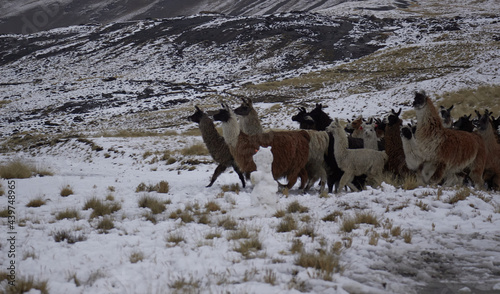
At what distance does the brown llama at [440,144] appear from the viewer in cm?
582

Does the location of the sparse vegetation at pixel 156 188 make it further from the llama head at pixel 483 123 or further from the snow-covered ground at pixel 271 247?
the llama head at pixel 483 123

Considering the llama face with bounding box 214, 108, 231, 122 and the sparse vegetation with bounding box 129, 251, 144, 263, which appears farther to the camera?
the llama face with bounding box 214, 108, 231, 122

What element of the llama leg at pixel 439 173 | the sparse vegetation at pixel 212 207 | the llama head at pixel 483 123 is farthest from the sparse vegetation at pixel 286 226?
the llama head at pixel 483 123

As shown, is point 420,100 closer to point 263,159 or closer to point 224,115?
point 263,159

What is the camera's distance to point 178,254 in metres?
3.53

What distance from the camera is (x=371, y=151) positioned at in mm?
6816

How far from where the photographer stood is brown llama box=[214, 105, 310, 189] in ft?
22.0

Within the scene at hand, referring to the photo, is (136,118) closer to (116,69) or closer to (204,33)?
(116,69)

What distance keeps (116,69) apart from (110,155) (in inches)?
2175

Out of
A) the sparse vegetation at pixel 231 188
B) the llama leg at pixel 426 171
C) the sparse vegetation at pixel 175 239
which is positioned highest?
the sparse vegetation at pixel 175 239

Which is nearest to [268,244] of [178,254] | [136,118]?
[178,254]

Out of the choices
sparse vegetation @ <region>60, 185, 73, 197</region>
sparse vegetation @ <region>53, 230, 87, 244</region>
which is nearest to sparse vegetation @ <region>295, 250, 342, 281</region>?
sparse vegetation @ <region>53, 230, 87, 244</region>

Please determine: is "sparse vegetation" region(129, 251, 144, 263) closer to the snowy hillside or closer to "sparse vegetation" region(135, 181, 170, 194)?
the snowy hillside

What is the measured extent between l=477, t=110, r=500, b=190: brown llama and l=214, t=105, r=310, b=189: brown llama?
3247mm
